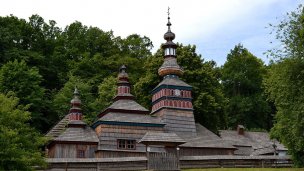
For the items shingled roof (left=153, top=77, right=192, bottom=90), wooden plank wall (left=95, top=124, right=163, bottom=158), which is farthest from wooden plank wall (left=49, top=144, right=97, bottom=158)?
shingled roof (left=153, top=77, right=192, bottom=90)

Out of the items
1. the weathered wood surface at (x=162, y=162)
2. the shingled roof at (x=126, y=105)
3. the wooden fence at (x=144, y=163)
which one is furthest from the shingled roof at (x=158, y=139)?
the shingled roof at (x=126, y=105)

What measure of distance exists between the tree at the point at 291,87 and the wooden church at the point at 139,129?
7733mm

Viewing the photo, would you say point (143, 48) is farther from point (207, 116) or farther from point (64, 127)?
point (64, 127)

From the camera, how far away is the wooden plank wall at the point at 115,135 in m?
40.6

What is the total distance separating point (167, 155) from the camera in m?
34.1

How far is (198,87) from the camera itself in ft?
178

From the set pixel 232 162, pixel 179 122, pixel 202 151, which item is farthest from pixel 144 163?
pixel 179 122

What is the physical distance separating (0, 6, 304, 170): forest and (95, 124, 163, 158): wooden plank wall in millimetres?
7747

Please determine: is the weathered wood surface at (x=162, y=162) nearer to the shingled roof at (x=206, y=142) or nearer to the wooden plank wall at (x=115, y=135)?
the wooden plank wall at (x=115, y=135)

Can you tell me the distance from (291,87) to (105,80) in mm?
32619

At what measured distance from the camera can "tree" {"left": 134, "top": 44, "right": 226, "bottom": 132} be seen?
52938 mm

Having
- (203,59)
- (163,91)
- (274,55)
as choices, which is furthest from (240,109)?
(274,55)

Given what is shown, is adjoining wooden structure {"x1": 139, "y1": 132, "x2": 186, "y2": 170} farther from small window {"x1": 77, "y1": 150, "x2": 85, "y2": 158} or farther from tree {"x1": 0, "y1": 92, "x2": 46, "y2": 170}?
tree {"x1": 0, "y1": 92, "x2": 46, "y2": 170}

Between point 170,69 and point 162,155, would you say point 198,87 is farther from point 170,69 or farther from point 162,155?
point 162,155
